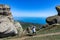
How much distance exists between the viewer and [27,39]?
3966 centimetres

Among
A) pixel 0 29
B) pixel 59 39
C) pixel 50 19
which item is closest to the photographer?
pixel 59 39

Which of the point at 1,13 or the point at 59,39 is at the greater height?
the point at 1,13

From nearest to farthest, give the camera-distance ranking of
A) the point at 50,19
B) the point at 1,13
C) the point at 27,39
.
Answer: the point at 27,39, the point at 1,13, the point at 50,19

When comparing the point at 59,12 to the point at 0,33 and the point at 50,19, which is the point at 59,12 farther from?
the point at 0,33

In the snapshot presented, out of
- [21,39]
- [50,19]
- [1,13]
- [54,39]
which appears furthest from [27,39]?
[50,19]

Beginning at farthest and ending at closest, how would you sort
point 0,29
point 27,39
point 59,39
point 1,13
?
1. point 1,13
2. point 0,29
3. point 27,39
4. point 59,39

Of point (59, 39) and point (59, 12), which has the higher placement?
point (59, 12)

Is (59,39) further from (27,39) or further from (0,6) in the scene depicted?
(0,6)

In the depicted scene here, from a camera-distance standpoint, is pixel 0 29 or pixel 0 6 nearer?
pixel 0 29

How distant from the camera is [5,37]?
149ft

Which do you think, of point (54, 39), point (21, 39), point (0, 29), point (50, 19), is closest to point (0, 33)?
point (0, 29)

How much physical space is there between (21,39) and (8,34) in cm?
624

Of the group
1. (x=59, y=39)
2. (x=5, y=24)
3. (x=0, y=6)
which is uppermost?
(x=0, y=6)

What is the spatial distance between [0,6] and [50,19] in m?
18.2
